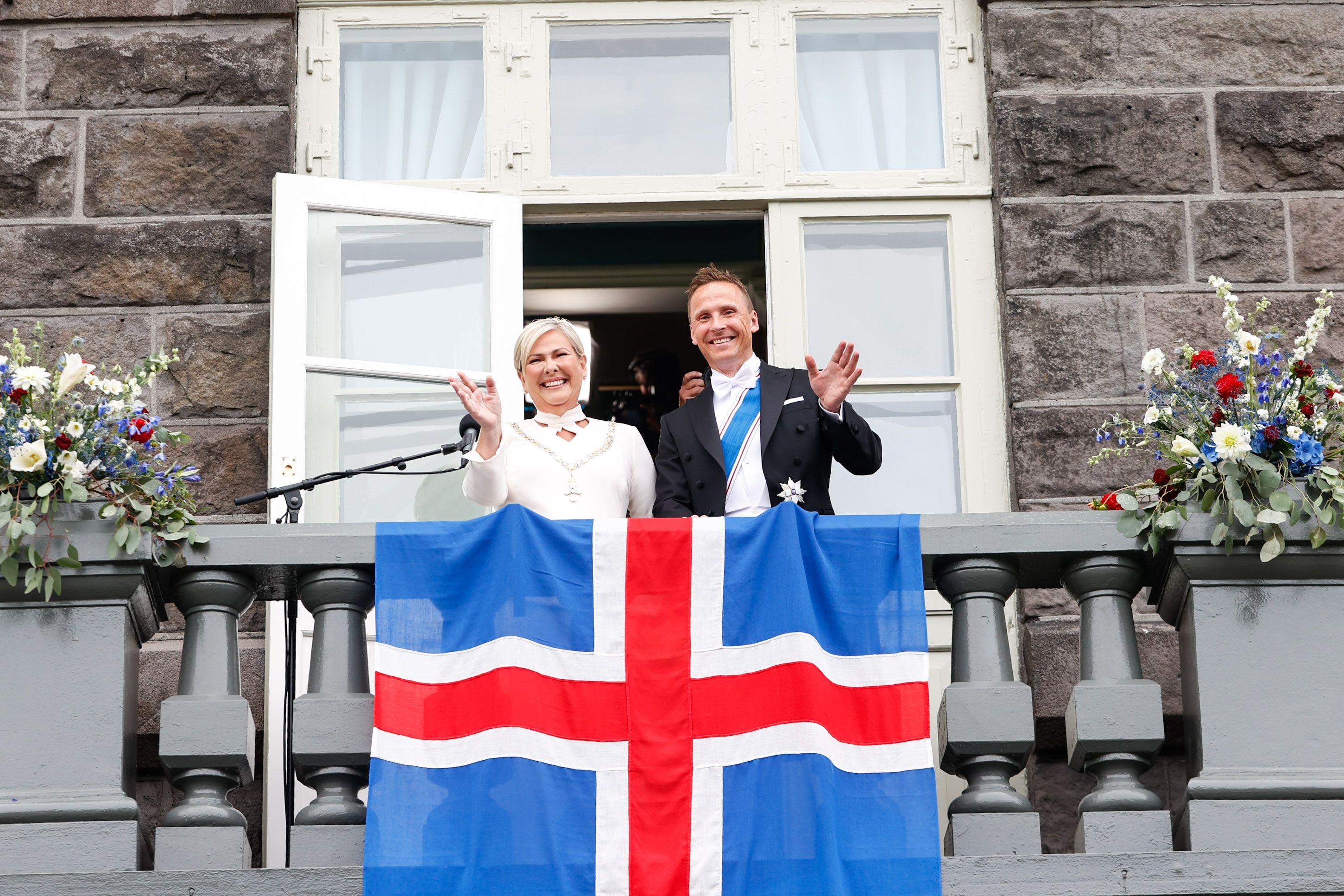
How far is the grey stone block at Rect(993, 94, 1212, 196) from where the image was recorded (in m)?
7.07

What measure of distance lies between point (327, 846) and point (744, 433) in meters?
1.66

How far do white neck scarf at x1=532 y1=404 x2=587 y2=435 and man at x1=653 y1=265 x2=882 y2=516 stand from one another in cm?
24

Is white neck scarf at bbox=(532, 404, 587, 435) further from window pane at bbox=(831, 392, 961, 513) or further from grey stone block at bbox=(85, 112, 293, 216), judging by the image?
grey stone block at bbox=(85, 112, 293, 216)

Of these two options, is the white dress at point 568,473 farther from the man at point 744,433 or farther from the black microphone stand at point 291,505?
the black microphone stand at point 291,505

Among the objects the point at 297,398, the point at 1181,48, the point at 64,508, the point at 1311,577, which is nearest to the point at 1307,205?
the point at 1181,48

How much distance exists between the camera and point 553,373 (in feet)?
18.5

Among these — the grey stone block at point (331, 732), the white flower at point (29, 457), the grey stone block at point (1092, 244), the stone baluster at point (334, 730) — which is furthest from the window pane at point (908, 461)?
the white flower at point (29, 457)

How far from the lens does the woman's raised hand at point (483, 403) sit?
508cm

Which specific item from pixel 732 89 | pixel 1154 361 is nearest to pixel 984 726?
pixel 1154 361

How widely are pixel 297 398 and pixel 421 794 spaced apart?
216 centimetres

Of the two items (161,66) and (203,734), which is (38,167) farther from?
(203,734)

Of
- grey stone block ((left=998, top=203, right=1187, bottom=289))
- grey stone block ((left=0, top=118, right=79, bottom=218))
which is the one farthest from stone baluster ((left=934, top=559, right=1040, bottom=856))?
grey stone block ((left=0, top=118, right=79, bottom=218))

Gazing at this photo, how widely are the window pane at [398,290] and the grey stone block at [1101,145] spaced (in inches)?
72.8

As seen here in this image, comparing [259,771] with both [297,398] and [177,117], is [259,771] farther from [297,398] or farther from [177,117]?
[177,117]
